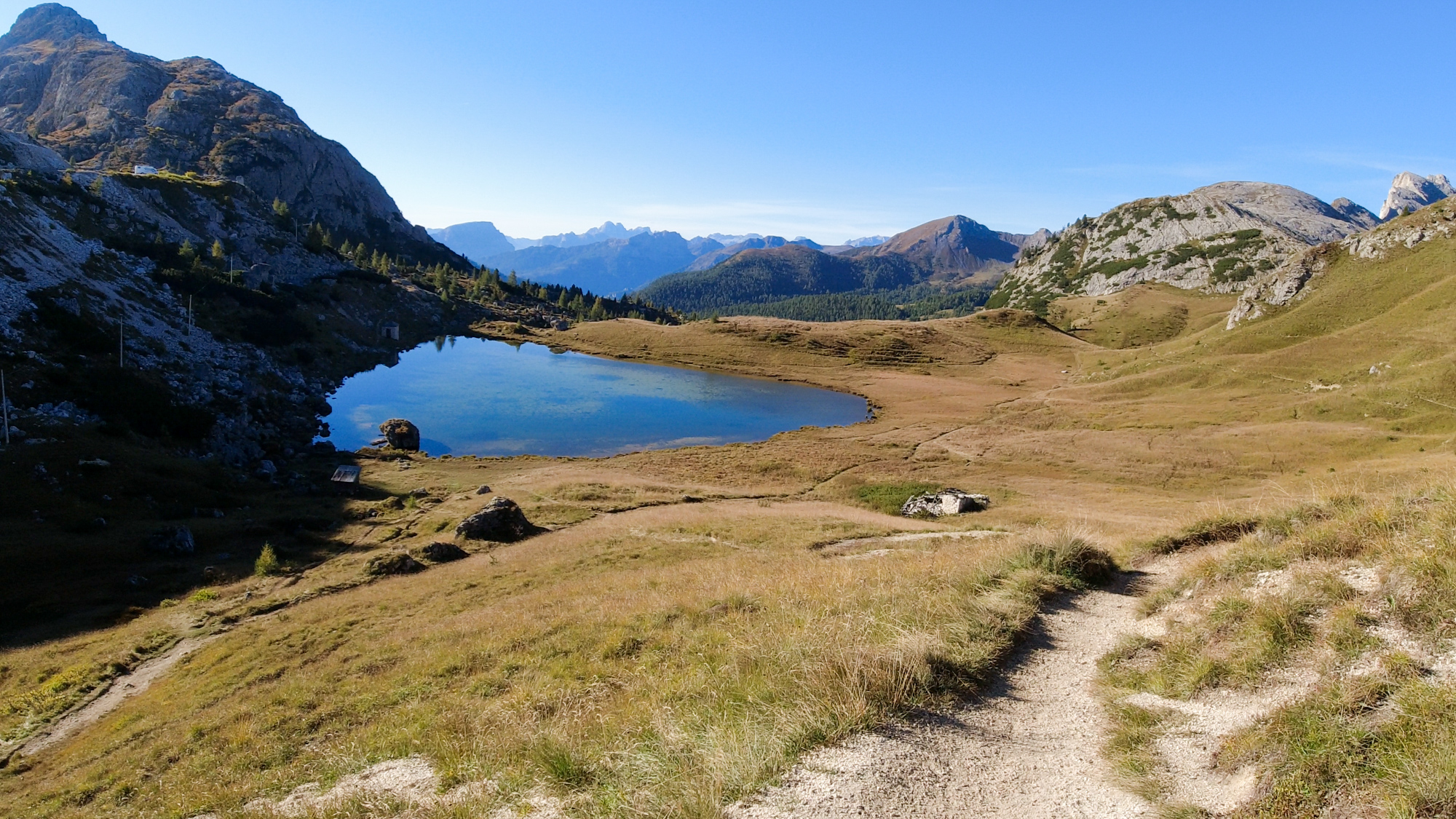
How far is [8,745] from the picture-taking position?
50.6ft

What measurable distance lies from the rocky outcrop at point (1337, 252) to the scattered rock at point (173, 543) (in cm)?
11589

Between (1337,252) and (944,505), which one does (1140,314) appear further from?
(944,505)

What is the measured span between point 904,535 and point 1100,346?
133712 mm

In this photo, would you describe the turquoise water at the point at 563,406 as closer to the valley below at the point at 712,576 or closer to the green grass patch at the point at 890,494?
the valley below at the point at 712,576

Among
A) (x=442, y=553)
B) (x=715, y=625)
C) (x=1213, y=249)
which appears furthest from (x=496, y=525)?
(x=1213, y=249)

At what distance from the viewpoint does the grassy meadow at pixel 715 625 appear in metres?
6.79

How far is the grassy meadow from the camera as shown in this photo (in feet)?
22.3

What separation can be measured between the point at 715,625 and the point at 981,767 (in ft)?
25.4

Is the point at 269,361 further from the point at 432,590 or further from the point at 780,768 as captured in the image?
the point at 780,768

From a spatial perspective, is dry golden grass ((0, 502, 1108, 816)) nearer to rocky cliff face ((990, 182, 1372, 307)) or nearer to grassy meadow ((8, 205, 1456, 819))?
grassy meadow ((8, 205, 1456, 819))

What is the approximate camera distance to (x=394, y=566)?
28.0 m

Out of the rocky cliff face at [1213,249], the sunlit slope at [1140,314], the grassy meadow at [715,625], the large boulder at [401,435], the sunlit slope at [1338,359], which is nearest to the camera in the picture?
the grassy meadow at [715,625]

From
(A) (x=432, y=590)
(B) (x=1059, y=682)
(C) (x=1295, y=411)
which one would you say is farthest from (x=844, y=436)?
(B) (x=1059, y=682)

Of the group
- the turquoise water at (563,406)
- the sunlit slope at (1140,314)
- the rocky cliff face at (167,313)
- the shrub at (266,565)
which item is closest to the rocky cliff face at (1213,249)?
the sunlit slope at (1140,314)
